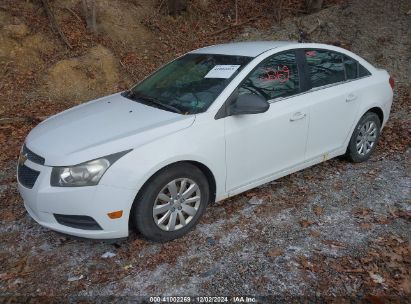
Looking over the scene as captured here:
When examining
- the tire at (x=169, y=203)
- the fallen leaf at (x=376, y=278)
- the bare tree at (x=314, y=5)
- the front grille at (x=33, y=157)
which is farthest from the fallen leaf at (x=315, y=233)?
the bare tree at (x=314, y=5)

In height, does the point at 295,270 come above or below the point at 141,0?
below

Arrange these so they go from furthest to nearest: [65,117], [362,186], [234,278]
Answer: [362,186] < [65,117] < [234,278]

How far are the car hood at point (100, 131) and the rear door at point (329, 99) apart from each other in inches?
64.7

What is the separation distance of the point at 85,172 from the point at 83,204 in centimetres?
26

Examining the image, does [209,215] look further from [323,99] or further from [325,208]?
[323,99]

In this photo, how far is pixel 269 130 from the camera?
4164 millimetres

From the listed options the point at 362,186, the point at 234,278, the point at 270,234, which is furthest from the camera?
the point at 362,186

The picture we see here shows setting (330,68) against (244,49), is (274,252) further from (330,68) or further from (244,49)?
(330,68)

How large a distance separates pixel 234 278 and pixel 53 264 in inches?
62.8

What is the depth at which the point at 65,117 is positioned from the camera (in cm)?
429

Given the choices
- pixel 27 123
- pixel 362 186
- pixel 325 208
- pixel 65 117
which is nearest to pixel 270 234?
pixel 325 208

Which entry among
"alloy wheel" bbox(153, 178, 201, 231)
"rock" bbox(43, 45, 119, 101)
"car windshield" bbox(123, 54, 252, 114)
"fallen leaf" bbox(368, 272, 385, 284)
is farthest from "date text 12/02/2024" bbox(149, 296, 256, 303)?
"rock" bbox(43, 45, 119, 101)

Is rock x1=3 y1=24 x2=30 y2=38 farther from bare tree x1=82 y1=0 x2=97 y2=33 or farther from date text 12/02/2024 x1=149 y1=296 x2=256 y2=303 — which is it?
date text 12/02/2024 x1=149 y1=296 x2=256 y2=303

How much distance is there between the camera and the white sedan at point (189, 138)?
3361 millimetres
